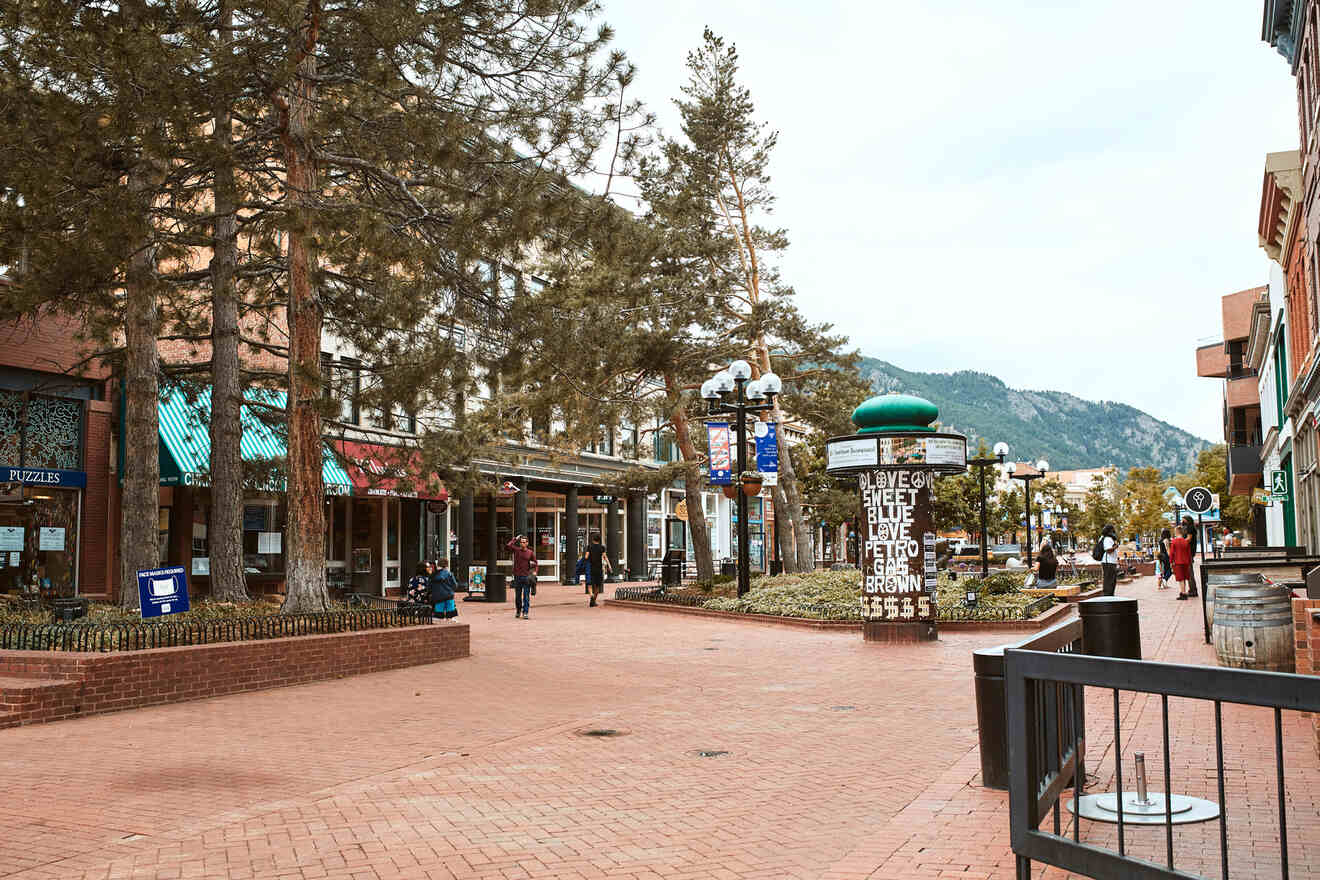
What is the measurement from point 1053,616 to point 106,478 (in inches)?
743

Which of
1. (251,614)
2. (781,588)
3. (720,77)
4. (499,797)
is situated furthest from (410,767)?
(720,77)

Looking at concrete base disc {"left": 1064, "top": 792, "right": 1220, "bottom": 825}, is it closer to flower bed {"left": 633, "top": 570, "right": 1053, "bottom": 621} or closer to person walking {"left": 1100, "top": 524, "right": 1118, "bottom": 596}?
flower bed {"left": 633, "top": 570, "right": 1053, "bottom": 621}

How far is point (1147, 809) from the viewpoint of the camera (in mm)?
5605

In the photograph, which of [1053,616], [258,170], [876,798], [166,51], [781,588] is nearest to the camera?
[876,798]

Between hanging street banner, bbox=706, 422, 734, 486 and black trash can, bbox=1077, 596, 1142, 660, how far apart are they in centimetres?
1634

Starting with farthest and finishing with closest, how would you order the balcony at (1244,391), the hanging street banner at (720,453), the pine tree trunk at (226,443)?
the balcony at (1244,391), the hanging street banner at (720,453), the pine tree trunk at (226,443)

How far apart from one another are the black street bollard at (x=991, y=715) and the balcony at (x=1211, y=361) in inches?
2427

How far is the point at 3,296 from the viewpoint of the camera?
13406 mm

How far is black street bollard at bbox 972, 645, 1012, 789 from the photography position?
21.3 ft

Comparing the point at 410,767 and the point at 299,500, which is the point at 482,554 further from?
the point at 410,767

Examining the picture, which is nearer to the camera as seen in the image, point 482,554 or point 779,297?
point 779,297

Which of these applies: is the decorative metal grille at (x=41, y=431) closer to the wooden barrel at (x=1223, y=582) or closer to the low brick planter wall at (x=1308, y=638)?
the wooden barrel at (x=1223, y=582)

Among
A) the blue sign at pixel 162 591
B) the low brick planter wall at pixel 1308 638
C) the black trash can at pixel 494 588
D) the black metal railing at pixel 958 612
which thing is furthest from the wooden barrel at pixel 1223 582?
the black trash can at pixel 494 588

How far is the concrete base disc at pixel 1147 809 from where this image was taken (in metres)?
5.34
